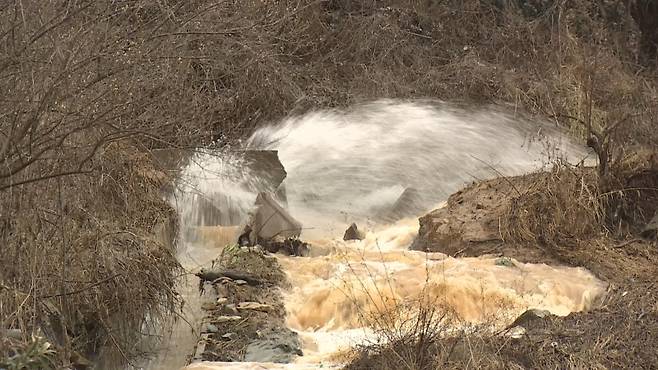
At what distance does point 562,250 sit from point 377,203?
2.52m

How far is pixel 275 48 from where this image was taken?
1137 centimetres

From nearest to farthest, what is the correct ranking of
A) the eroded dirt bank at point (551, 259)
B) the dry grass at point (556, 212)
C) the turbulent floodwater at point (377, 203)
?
the eroded dirt bank at point (551, 259) < the turbulent floodwater at point (377, 203) < the dry grass at point (556, 212)

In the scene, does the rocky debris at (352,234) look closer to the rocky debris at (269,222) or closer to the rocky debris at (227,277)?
the rocky debris at (269,222)

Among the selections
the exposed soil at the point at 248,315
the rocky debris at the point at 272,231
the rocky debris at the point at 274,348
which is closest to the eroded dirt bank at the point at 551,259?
the rocky debris at the point at 274,348

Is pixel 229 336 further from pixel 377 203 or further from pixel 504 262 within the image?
pixel 377 203

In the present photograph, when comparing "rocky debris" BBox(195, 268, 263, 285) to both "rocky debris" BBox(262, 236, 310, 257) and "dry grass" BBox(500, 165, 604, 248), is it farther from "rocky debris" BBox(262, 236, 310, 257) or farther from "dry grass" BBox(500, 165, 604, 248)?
"dry grass" BBox(500, 165, 604, 248)

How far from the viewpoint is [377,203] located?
924 centimetres

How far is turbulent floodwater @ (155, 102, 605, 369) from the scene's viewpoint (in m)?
6.29

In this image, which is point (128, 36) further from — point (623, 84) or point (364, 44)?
point (623, 84)

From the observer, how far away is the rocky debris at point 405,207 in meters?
8.94

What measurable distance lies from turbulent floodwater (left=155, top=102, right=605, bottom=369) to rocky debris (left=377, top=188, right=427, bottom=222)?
8cm

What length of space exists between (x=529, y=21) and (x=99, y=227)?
9734 millimetres

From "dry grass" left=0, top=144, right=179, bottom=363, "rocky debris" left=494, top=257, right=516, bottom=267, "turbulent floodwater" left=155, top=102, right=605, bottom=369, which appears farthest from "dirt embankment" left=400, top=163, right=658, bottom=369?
"dry grass" left=0, top=144, right=179, bottom=363

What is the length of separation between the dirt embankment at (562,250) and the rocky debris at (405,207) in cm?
58
